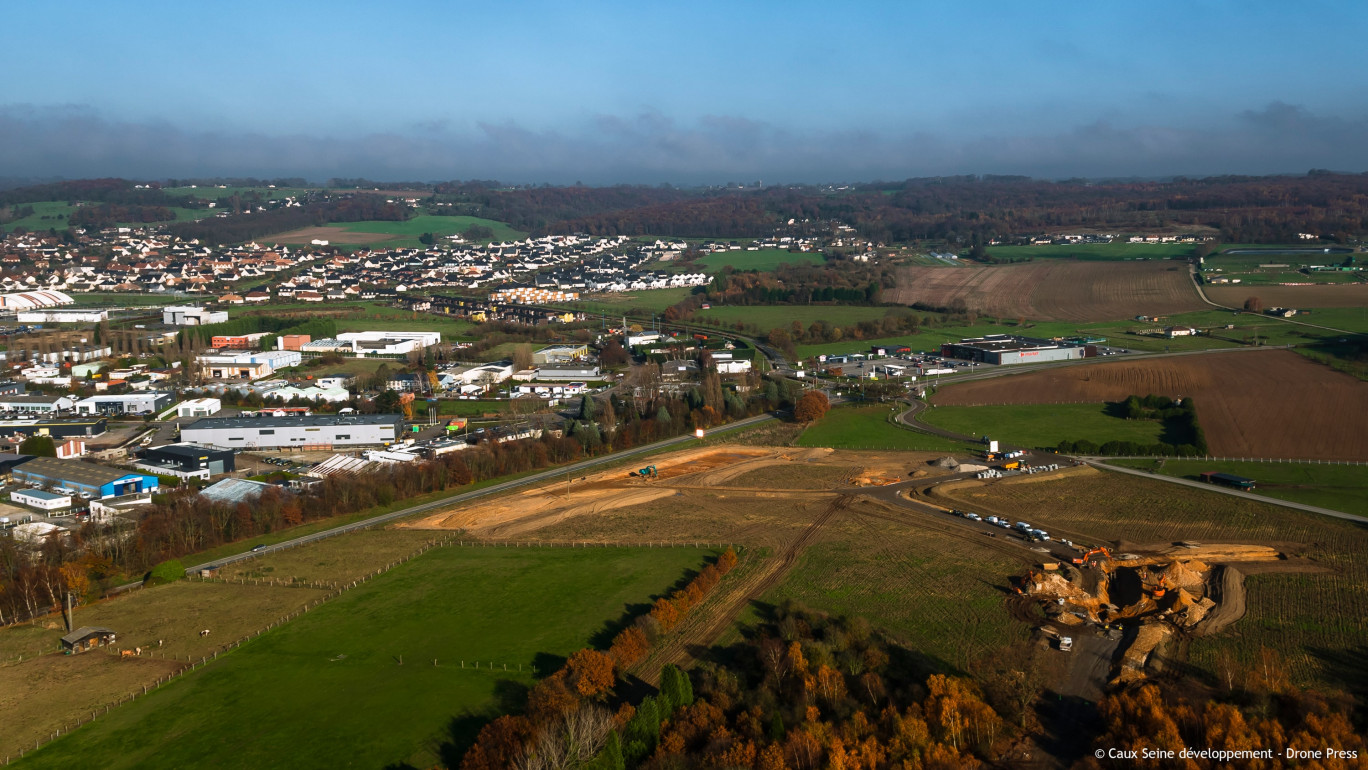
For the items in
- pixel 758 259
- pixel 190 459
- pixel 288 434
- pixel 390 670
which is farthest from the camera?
pixel 758 259

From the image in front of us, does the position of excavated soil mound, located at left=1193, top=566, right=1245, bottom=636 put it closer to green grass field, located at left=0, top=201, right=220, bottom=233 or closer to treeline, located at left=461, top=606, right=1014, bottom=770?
treeline, located at left=461, top=606, right=1014, bottom=770

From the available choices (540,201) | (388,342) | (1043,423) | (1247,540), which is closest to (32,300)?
(388,342)

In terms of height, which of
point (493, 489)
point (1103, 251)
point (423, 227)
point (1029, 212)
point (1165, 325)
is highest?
point (1029, 212)

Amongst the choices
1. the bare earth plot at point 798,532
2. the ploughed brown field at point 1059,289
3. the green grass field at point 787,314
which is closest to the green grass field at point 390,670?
the bare earth plot at point 798,532

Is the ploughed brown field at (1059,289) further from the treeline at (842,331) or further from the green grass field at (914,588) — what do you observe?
the green grass field at (914,588)

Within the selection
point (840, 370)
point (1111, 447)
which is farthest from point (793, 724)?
point (840, 370)

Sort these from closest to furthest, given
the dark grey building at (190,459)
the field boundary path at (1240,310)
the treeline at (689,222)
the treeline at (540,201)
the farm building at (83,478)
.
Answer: the farm building at (83,478) → the dark grey building at (190,459) → the field boundary path at (1240,310) → the treeline at (689,222) → the treeline at (540,201)

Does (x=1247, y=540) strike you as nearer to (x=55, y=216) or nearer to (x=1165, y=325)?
(x=1165, y=325)

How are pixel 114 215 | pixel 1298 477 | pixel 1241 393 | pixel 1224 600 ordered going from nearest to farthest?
pixel 1224 600 → pixel 1298 477 → pixel 1241 393 → pixel 114 215
